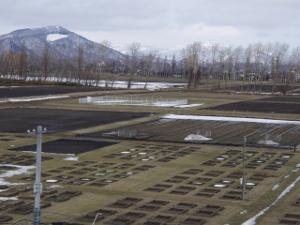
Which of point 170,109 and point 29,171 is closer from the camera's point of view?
point 29,171

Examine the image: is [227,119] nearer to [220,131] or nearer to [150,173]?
[220,131]

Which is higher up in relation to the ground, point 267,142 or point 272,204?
point 267,142

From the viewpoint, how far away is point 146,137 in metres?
55.8

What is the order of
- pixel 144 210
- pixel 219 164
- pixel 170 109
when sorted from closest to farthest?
pixel 144 210 < pixel 219 164 < pixel 170 109

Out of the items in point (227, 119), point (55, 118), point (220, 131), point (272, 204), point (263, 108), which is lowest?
point (272, 204)

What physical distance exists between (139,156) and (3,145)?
40.5 feet

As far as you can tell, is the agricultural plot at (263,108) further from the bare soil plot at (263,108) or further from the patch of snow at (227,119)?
the patch of snow at (227,119)

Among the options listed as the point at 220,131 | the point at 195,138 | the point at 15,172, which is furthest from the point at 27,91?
the point at 15,172

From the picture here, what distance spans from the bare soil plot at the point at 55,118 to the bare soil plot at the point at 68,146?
7489mm

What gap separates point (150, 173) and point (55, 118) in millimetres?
33692

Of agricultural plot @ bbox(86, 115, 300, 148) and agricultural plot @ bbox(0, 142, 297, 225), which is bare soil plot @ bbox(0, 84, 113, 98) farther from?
agricultural plot @ bbox(0, 142, 297, 225)

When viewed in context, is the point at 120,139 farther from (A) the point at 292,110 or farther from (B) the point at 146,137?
(A) the point at 292,110

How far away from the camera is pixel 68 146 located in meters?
49.8

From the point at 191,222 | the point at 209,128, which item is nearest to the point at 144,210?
the point at 191,222
